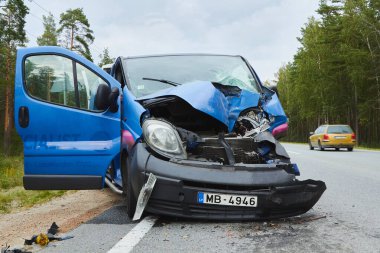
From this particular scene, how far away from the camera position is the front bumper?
3.52m

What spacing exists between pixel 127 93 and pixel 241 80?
176 centimetres

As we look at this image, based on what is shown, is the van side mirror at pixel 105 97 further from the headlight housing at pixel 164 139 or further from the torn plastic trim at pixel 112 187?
the torn plastic trim at pixel 112 187

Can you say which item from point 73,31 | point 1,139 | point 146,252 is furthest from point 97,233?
point 1,139

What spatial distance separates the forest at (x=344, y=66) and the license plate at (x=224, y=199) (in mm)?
34612

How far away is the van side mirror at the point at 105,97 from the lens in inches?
165

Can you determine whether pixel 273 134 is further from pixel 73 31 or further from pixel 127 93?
pixel 73 31

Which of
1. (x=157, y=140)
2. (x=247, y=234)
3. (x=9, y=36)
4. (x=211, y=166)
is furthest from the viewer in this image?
(x=9, y=36)

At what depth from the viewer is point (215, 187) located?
11.7 ft

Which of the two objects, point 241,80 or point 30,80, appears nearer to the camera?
point 30,80

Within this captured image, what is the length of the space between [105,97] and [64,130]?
21.5 inches

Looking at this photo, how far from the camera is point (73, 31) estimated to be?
143 ft

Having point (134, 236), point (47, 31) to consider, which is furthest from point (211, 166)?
point (47, 31)

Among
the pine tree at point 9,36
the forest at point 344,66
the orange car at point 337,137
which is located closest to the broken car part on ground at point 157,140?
the orange car at point 337,137

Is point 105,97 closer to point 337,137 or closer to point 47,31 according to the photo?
point 337,137
